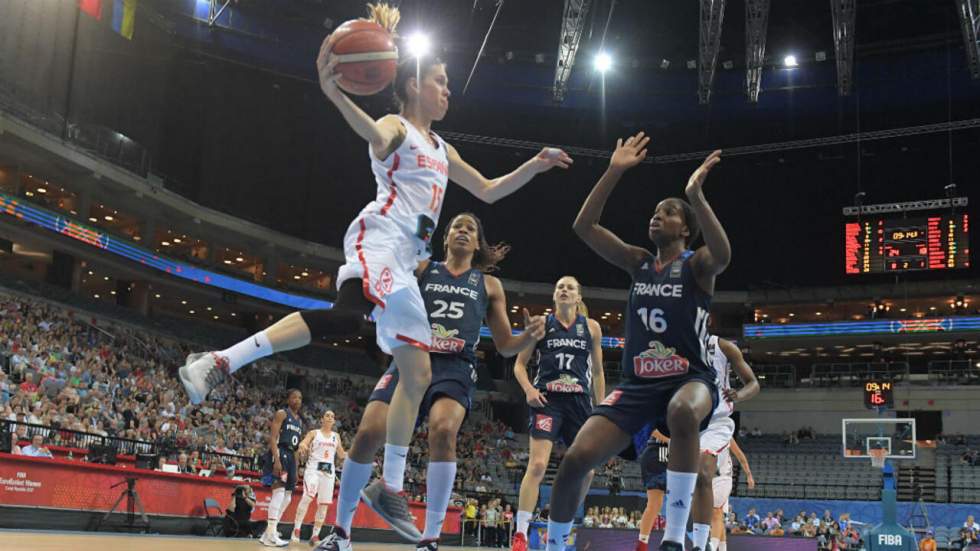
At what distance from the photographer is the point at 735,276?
46.1 meters

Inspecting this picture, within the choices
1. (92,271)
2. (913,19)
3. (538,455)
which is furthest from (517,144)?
(538,455)

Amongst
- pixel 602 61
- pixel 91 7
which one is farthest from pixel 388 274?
pixel 91 7

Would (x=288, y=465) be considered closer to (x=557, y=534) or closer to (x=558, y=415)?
(x=558, y=415)

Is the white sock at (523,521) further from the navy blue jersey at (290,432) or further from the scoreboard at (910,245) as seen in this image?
the scoreboard at (910,245)

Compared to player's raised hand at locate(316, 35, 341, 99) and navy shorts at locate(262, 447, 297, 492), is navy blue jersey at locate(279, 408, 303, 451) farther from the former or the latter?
player's raised hand at locate(316, 35, 341, 99)

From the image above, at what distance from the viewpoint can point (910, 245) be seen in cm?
2902

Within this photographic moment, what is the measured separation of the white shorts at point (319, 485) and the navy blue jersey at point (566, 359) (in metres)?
6.83

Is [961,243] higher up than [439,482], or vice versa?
[961,243]

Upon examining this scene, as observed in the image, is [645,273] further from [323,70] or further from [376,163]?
[323,70]

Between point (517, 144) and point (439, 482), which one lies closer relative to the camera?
point (439, 482)

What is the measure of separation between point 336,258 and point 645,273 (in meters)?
37.7

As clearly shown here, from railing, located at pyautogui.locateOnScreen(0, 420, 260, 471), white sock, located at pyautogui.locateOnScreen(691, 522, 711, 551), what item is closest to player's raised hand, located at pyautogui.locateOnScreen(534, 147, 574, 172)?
white sock, located at pyautogui.locateOnScreen(691, 522, 711, 551)

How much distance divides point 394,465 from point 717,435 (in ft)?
16.9

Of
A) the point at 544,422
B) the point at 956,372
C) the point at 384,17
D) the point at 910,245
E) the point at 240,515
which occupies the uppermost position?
the point at 910,245
